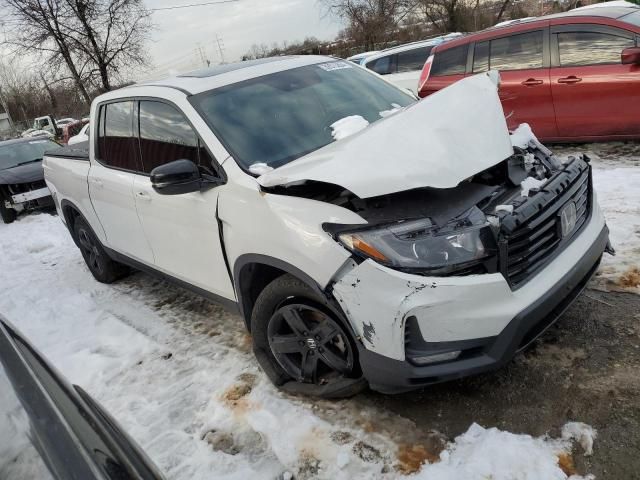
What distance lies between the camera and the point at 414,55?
9.56 metres

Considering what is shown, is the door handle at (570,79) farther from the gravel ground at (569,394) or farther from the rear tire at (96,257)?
the rear tire at (96,257)

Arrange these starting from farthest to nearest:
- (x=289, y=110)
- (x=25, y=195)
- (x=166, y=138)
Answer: (x=25, y=195), (x=166, y=138), (x=289, y=110)

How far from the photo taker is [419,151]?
2365mm

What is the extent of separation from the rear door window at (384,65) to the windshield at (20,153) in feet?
24.0

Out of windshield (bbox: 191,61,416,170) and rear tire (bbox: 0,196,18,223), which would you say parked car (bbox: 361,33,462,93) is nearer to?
windshield (bbox: 191,61,416,170)

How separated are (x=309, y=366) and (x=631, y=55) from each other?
509 centimetres

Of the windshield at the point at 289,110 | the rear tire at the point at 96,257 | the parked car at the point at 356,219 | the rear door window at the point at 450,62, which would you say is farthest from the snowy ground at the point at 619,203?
the rear tire at the point at 96,257

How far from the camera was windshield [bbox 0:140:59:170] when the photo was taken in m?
10.5

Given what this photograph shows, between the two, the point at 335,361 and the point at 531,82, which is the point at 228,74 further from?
the point at 531,82

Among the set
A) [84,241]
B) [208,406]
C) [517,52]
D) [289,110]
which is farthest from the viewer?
[517,52]

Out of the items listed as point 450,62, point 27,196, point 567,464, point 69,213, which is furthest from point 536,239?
point 27,196

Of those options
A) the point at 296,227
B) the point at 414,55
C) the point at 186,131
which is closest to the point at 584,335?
the point at 296,227

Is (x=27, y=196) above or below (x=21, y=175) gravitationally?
below

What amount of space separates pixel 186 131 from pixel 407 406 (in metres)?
2.07
